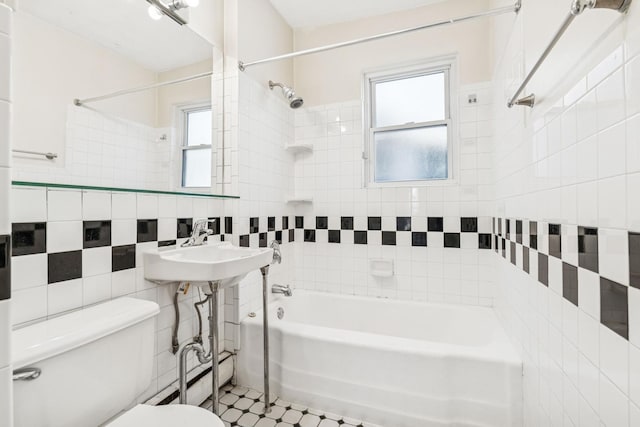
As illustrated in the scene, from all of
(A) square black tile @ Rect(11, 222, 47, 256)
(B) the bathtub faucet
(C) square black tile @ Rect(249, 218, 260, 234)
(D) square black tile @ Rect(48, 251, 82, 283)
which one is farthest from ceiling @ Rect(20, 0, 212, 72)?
(B) the bathtub faucet

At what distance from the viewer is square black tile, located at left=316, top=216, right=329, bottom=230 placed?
2381 mm

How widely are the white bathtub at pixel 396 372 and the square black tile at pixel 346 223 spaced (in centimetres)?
89

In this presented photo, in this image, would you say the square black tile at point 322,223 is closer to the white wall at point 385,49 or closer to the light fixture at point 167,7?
the white wall at point 385,49

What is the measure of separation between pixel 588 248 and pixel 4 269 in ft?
3.81

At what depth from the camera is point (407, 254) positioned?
7.08ft

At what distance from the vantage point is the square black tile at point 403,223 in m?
2.15

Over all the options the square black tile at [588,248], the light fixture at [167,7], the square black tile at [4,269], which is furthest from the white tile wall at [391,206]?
the square black tile at [4,269]

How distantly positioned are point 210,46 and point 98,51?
72 centimetres

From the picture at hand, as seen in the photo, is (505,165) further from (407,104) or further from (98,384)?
(98,384)

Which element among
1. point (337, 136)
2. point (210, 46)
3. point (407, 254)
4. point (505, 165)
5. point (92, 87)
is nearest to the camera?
point (92, 87)

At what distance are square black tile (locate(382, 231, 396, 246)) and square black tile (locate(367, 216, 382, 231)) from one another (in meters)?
0.06

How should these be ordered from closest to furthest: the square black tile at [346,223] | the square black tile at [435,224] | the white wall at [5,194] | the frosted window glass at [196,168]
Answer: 1. the white wall at [5,194]
2. the frosted window glass at [196,168]
3. the square black tile at [435,224]
4. the square black tile at [346,223]

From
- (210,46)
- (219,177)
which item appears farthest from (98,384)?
(210,46)

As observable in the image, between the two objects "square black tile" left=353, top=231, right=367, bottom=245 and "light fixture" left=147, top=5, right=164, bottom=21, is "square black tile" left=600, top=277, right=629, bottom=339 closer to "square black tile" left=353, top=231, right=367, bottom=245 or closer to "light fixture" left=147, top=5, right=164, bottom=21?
"square black tile" left=353, top=231, right=367, bottom=245
